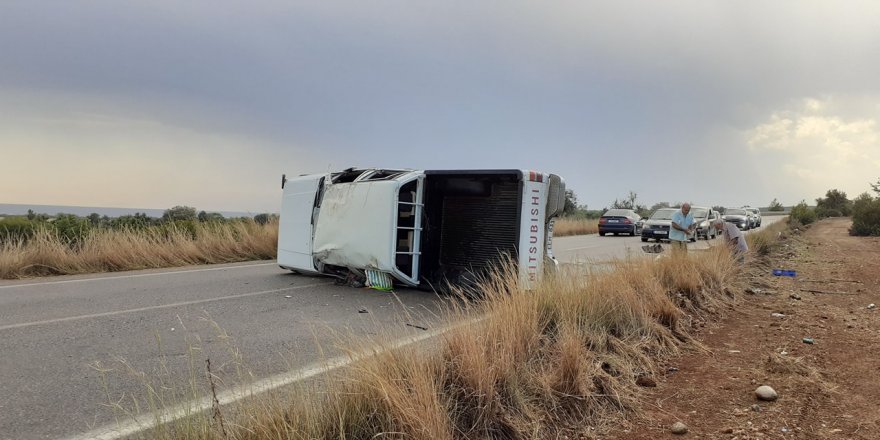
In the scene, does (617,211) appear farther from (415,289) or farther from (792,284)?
(415,289)

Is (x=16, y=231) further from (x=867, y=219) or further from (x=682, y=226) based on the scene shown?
(x=867, y=219)

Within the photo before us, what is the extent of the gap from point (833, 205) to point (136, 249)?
287 feet

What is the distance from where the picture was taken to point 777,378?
441cm

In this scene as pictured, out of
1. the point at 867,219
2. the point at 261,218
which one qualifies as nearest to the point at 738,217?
the point at 867,219

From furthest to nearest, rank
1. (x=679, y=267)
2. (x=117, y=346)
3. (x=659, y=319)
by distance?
1. (x=679, y=267)
2. (x=659, y=319)
3. (x=117, y=346)

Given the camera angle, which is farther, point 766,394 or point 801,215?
point 801,215

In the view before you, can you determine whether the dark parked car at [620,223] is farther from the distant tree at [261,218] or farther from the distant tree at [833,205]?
the distant tree at [833,205]

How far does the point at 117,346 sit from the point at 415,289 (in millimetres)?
4868

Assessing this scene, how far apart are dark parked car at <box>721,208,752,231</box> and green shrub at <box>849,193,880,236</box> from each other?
649 centimetres

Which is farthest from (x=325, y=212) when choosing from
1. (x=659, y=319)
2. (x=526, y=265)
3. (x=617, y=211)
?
(x=617, y=211)

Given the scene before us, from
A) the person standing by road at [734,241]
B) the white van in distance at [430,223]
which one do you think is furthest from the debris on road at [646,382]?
the person standing by road at [734,241]

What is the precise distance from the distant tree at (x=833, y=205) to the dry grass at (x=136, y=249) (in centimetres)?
7278

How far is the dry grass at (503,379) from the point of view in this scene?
270 cm

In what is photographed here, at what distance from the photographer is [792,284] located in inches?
409
